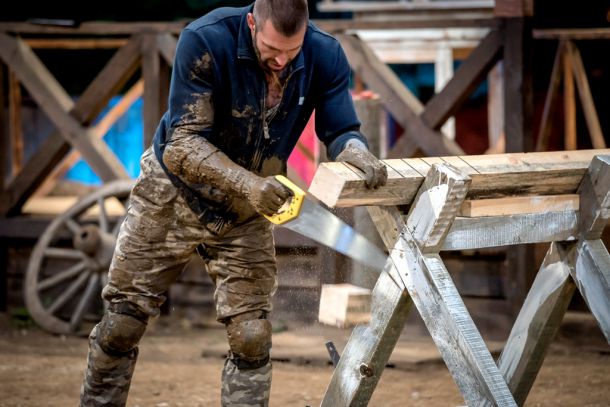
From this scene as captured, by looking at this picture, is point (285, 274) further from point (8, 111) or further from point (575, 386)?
point (8, 111)

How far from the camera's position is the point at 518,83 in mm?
7074

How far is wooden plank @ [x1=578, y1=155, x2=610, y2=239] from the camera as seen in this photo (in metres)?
4.00

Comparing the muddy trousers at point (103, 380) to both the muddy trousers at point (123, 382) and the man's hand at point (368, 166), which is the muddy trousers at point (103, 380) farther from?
the man's hand at point (368, 166)

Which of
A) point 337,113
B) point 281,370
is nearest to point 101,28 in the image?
point 281,370

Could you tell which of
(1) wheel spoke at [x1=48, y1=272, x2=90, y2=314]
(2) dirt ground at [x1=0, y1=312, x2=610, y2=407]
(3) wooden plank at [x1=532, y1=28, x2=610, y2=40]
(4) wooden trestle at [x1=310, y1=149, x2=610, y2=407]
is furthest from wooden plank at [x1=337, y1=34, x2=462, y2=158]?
(4) wooden trestle at [x1=310, y1=149, x2=610, y2=407]

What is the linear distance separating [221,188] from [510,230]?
1157 mm

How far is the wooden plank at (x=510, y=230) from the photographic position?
12.7 feet

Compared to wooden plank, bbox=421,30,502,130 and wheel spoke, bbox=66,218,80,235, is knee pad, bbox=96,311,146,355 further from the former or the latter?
wheel spoke, bbox=66,218,80,235

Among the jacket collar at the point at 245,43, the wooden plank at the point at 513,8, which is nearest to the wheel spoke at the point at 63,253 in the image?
the wooden plank at the point at 513,8

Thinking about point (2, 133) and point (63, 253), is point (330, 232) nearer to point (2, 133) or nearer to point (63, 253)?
point (63, 253)

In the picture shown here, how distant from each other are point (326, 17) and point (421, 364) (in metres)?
7.09

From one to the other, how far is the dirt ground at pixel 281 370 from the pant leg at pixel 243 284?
152cm

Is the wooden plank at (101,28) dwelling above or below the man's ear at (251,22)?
above

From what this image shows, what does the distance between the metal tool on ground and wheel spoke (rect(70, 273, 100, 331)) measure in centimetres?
404
